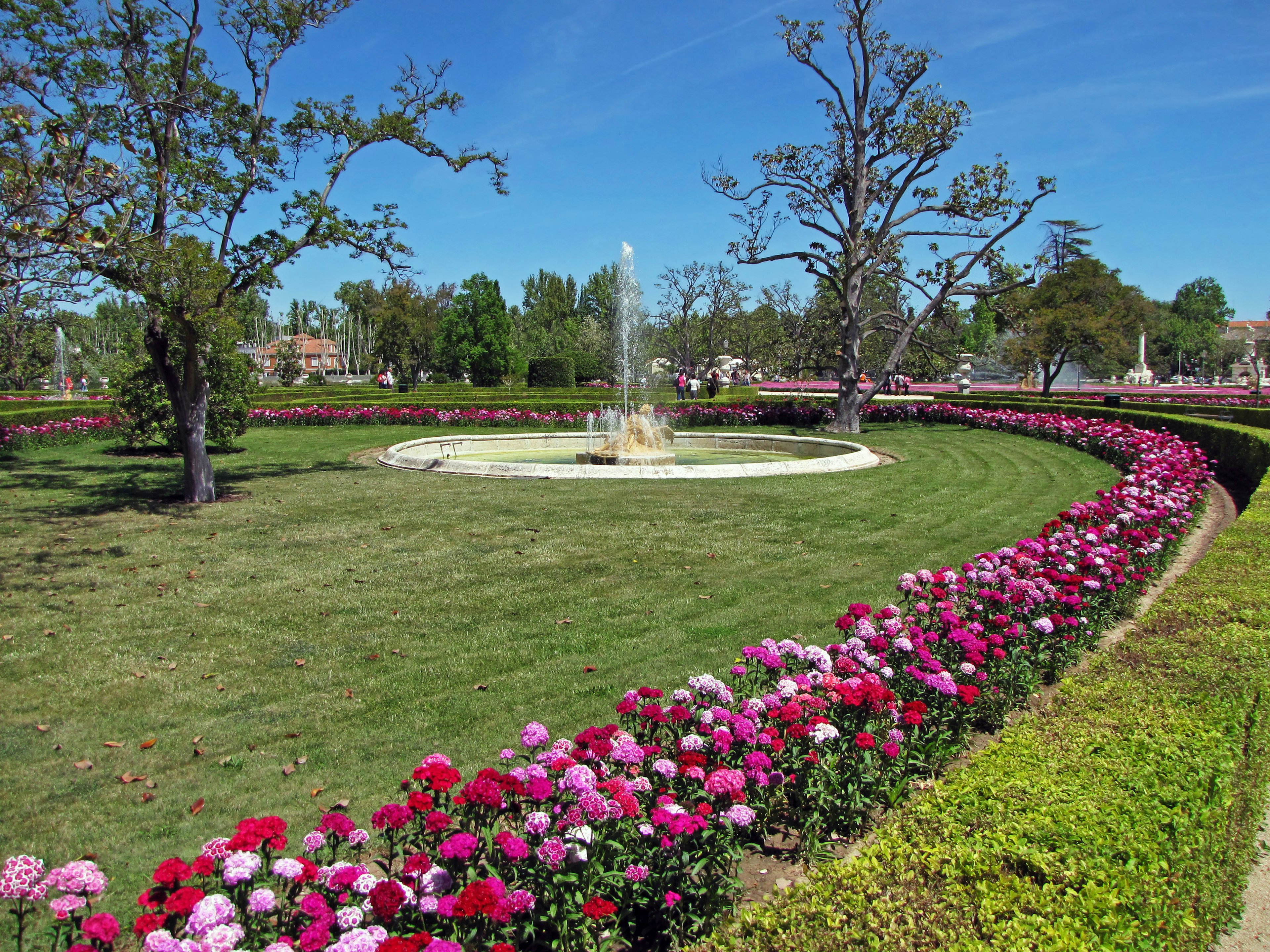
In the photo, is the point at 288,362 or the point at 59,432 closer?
the point at 59,432

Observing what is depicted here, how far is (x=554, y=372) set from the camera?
152 feet

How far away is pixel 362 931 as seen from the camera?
6.70 feet

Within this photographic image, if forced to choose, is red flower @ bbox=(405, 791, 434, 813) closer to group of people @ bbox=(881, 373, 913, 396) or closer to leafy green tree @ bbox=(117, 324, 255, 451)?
leafy green tree @ bbox=(117, 324, 255, 451)

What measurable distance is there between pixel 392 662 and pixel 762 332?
48.5m

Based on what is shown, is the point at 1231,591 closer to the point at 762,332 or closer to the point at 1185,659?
the point at 1185,659

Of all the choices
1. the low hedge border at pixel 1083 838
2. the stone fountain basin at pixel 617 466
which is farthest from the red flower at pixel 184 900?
the stone fountain basin at pixel 617 466

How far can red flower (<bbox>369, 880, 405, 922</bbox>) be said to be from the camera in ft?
6.82

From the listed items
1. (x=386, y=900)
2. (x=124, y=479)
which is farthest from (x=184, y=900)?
(x=124, y=479)

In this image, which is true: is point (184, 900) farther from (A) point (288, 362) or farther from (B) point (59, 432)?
(A) point (288, 362)

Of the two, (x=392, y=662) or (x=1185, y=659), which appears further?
(x=392, y=662)

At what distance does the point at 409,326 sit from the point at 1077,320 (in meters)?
45.8

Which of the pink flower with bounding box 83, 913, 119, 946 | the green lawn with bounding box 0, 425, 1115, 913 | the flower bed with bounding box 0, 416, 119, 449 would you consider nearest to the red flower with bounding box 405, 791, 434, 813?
the pink flower with bounding box 83, 913, 119, 946

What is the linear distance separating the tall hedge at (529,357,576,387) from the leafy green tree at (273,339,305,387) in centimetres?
1962

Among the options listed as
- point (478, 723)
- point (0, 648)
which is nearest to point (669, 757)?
point (478, 723)
